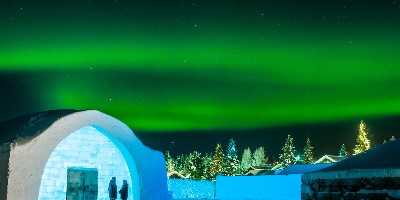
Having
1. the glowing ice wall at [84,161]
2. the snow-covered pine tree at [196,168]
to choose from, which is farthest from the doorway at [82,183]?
the snow-covered pine tree at [196,168]

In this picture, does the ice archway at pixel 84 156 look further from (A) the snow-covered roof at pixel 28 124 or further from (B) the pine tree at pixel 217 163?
(B) the pine tree at pixel 217 163

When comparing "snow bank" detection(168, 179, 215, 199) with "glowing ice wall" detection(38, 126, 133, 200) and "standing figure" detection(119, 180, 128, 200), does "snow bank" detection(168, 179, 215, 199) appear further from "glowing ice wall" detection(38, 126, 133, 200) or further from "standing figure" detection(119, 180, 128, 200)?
"standing figure" detection(119, 180, 128, 200)

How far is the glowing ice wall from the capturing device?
1848 centimetres

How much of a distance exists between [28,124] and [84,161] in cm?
272

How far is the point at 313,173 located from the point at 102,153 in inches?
367

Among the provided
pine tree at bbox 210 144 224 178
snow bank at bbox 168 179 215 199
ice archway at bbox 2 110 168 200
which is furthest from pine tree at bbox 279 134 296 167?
ice archway at bbox 2 110 168 200

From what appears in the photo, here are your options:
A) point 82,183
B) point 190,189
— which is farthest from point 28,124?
point 190,189

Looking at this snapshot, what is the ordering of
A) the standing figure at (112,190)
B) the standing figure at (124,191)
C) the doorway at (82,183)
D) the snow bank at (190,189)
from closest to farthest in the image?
1. the standing figure at (112,190)
2. the doorway at (82,183)
3. the standing figure at (124,191)
4. the snow bank at (190,189)

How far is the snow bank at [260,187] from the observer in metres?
37.1

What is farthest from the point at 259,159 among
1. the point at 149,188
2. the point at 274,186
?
the point at 149,188

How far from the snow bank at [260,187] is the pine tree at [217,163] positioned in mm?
38881

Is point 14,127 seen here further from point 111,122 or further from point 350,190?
point 350,190

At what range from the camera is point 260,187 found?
133 ft

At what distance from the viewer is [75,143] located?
19.2 meters
